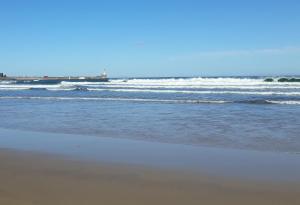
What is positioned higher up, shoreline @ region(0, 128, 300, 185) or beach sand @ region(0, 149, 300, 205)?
beach sand @ region(0, 149, 300, 205)

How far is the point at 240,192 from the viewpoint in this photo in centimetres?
538

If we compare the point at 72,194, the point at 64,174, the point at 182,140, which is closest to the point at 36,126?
the point at 182,140

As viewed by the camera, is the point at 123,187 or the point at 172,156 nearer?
the point at 123,187

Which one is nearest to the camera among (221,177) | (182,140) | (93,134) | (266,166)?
(221,177)

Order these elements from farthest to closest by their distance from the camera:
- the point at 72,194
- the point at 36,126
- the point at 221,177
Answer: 1. the point at 36,126
2. the point at 221,177
3. the point at 72,194

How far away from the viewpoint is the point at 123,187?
5.64m

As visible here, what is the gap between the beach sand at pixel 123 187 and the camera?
5.04 metres

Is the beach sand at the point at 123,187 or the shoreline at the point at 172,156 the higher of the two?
the beach sand at the point at 123,187

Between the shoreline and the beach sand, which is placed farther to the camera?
the shoreline

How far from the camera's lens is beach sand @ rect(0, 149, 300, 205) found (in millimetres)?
5043

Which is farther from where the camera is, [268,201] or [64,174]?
[64,174]

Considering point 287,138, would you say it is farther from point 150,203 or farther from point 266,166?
point 150,203

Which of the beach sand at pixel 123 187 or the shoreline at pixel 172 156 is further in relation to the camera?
the shoreline at pixel 172 156

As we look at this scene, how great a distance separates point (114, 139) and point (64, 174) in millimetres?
3664
